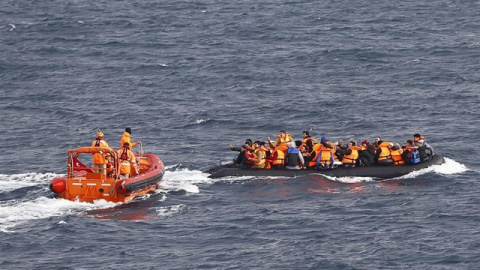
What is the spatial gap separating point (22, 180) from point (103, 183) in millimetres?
5604

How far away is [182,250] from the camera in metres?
41.4

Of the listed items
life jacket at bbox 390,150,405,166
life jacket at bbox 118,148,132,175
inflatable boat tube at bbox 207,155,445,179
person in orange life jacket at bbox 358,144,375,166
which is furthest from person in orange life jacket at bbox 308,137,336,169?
life jacket at bbox 118,148,132,175

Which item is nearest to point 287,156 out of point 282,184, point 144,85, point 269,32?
point 282,184

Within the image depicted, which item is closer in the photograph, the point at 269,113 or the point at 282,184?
the point at 282,184

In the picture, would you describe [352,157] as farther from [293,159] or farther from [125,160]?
[125,160]

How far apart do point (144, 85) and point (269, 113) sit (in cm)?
1088

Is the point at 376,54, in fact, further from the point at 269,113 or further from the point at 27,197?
the point at 27,197

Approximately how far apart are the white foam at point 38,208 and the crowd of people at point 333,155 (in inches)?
285

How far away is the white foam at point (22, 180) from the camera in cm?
5038

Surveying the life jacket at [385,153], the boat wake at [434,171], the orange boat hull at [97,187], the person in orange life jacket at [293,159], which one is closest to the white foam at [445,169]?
the boat wake at [434,171]

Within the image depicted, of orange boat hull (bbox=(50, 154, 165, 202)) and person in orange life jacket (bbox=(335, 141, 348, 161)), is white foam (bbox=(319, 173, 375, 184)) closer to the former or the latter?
person in orange life jacket (bbox=(335, 141, 348, 161))

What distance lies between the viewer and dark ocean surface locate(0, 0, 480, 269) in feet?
137

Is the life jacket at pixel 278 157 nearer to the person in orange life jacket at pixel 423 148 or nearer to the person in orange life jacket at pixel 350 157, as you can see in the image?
the person in orange life jacket at pixel 350 157

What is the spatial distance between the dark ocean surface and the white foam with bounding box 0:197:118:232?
10 cm
